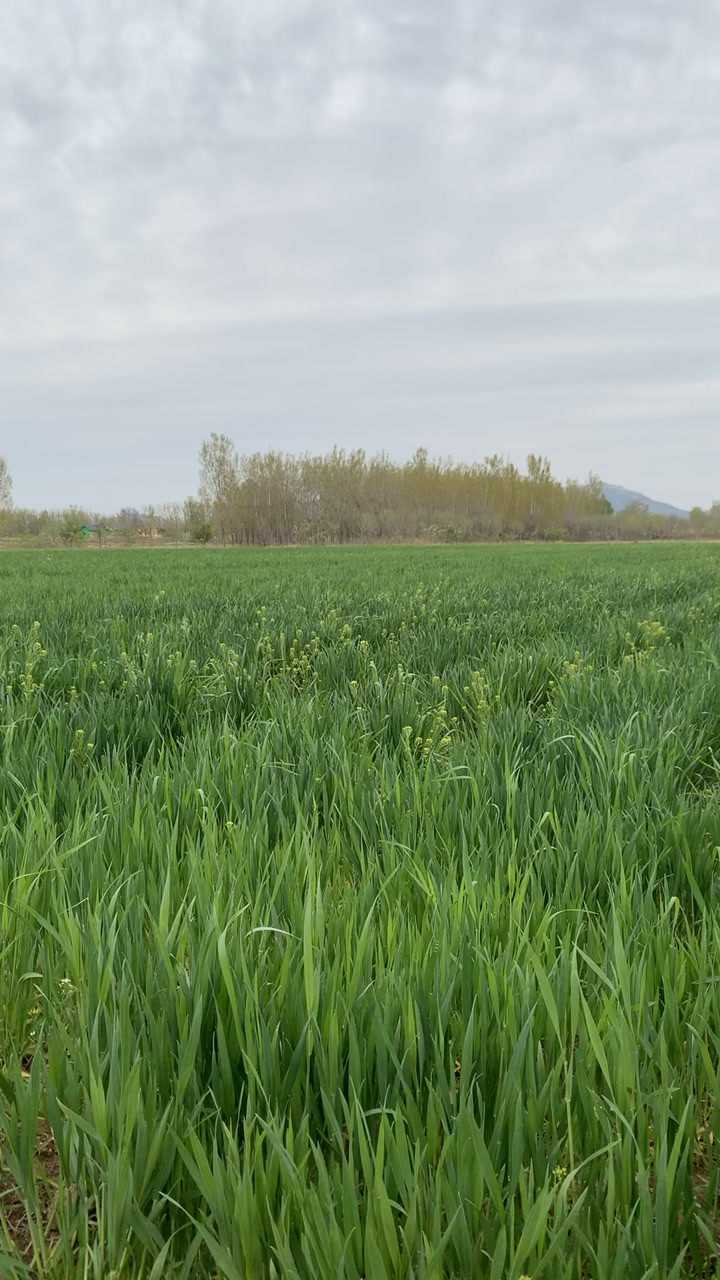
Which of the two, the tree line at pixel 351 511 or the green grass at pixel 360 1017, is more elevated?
the tree line at pixel 351 511

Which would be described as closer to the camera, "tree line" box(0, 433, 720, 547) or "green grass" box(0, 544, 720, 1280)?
"green grass" box(0, 544, 720, 1280)

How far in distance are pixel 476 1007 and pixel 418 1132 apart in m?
0.28

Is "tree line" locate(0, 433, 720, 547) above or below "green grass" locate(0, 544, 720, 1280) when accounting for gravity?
above

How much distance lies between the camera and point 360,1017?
4.38ft

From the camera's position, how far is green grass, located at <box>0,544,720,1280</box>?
3.40 feet

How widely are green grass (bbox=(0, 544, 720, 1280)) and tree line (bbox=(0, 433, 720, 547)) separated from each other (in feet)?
241

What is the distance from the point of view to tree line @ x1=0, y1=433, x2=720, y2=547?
7656 centimetres

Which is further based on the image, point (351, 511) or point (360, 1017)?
point (351, 511)

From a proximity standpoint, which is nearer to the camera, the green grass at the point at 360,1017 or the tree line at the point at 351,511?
the green grass at the point at 360,1017

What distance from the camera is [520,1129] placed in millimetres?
1084

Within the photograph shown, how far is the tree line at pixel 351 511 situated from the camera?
76562 mm

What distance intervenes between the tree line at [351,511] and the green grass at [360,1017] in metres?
73.5

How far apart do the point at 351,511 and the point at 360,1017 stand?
258 feet

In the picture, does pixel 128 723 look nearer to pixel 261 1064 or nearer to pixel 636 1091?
pixel 261 1064
